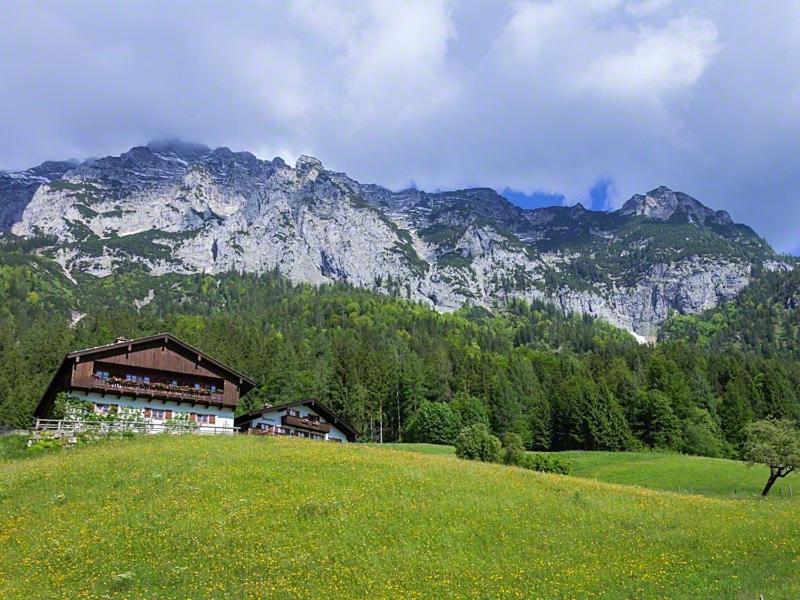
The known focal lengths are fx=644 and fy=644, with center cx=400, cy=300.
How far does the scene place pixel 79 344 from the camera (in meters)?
116

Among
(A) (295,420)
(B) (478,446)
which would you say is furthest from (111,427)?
(B) (478,446)

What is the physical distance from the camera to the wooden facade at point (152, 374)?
58.8 m

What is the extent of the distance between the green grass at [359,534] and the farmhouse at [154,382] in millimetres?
21750

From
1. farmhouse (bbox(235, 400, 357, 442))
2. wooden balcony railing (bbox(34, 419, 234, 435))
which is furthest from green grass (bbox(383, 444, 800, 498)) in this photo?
wooden balcony railing (bbox(34, 419, 234, 435))

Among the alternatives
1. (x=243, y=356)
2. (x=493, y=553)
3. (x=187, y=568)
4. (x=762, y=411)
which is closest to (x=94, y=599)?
(x=187, y=568)

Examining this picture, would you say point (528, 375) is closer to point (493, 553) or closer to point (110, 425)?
point (110, 425)

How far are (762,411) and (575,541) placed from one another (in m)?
107

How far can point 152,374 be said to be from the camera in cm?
6312

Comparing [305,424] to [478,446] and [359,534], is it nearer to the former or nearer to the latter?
[478,446]

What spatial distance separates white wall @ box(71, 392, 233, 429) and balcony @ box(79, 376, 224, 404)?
0.85 m

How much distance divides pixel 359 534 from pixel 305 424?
4920 centimetres

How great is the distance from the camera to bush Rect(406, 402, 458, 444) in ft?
319

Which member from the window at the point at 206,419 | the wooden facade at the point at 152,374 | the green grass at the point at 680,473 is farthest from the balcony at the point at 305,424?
the green grass at the point at 680,473

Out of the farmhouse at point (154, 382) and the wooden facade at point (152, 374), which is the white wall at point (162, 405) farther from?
the wooden facade at point (152, 374)
